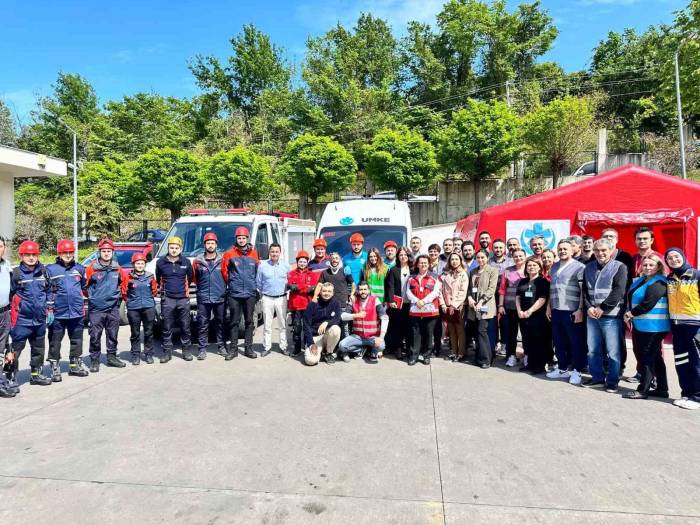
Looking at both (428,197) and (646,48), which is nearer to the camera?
(428,197)

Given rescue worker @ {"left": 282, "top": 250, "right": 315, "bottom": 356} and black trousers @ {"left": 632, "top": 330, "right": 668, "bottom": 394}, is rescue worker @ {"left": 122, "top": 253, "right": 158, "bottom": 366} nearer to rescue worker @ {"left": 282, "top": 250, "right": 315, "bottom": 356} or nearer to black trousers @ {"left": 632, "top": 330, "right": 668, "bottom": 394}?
rescue worker @ {"left": 282, "top": 250, "right": 315, "bottom": 356}

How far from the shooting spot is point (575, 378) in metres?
6.36

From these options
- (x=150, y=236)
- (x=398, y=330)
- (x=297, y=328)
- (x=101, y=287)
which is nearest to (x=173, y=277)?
(x=101, y=287)

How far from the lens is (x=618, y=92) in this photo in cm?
3694

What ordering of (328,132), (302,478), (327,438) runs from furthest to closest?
1. (328,132)
2. (327,438)
3. (302,478)

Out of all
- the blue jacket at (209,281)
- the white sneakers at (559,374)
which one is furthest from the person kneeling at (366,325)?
the white sneakers at (559,374)

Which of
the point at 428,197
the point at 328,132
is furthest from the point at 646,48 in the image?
the point at 328,132

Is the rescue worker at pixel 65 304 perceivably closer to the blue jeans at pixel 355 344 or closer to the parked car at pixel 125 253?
the blue jeans at pixel 355 344

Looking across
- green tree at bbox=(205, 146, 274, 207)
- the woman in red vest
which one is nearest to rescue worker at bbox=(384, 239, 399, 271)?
the woman in red vest

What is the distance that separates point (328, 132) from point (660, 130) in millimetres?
22733

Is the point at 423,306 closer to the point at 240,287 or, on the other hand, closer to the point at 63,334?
the point at 240,287

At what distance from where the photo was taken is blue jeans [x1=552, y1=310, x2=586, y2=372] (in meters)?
6.42

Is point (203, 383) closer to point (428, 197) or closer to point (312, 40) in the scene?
point (428, 197)

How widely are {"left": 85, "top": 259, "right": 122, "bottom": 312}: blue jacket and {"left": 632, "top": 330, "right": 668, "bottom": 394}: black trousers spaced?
6926 millimetres
